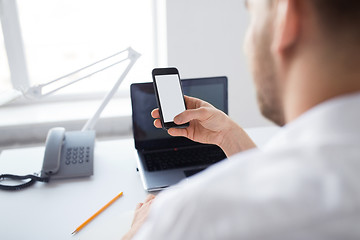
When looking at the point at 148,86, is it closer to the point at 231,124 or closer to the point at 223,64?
the point at 231,124

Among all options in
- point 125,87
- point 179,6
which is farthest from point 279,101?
point 125,87

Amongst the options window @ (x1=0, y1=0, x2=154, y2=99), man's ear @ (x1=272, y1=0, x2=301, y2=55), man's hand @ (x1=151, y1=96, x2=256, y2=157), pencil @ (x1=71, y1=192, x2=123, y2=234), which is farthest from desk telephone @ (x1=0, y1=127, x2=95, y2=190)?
window @ (x1=0, y1=0, x2=154, y2=99)

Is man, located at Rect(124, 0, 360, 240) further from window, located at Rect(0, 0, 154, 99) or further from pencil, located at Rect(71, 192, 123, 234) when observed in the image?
window, located at Rect(0, 0, 154, 99)

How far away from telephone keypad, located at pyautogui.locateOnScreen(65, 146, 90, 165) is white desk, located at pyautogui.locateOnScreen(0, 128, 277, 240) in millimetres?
46

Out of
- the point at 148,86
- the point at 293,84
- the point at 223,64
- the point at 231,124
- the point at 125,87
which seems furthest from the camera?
the point at 125,87

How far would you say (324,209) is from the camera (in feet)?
1.05

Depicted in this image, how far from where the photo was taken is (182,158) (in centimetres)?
110

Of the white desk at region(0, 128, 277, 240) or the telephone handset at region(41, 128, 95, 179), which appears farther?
the telephone handset at region(41, 128, 95, 179)

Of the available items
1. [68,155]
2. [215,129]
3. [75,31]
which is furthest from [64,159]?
[75,31]

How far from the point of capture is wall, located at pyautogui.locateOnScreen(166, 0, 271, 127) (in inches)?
72.9

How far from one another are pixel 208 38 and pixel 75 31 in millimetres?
767

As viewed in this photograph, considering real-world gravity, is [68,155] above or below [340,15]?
below

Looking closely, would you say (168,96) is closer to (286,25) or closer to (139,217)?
(139,217)

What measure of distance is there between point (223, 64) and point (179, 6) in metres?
0.41
